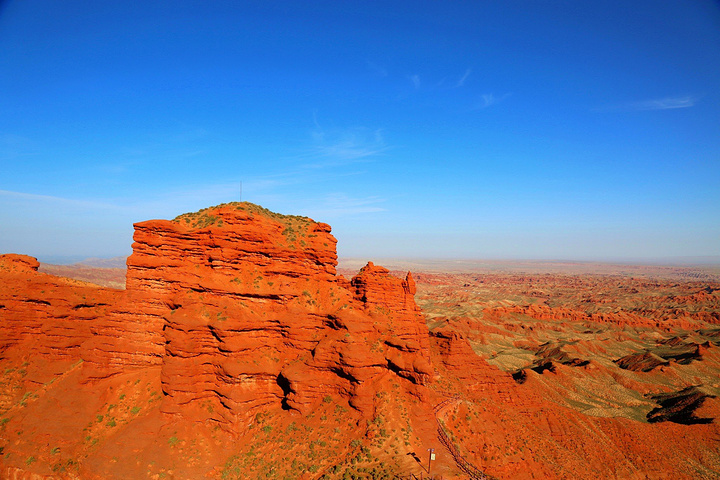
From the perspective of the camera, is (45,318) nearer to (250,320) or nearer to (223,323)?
(223,323)

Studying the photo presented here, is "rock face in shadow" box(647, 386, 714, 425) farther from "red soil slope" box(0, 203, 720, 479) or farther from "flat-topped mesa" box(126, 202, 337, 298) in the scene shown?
"flat-topped mesa" box(126, 202, 337, 298)

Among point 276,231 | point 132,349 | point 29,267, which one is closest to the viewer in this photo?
point 132,349

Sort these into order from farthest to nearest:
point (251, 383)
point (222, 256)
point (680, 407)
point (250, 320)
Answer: point (680, 407) < point (222, 256) < point (250, 320) < point (251, 383)

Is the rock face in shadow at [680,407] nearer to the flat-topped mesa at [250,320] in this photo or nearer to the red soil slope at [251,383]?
the red soil slope at [251,383]

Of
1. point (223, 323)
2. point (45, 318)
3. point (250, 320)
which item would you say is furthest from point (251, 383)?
point (45, 318)

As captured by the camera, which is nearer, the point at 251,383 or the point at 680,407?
the point at 251,383

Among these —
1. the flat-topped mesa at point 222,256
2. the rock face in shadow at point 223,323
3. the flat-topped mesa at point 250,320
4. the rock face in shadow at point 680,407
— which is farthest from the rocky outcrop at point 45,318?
the rock face in shadow at point 680,407

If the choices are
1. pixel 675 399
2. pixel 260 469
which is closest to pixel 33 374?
pixel 260 469

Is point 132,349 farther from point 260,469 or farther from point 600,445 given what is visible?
point 600,445

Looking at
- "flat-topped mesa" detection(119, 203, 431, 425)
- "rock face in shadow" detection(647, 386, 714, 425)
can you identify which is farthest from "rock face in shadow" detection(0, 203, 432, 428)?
"rock face in shadow" detection(647, 386, 714, 425)
